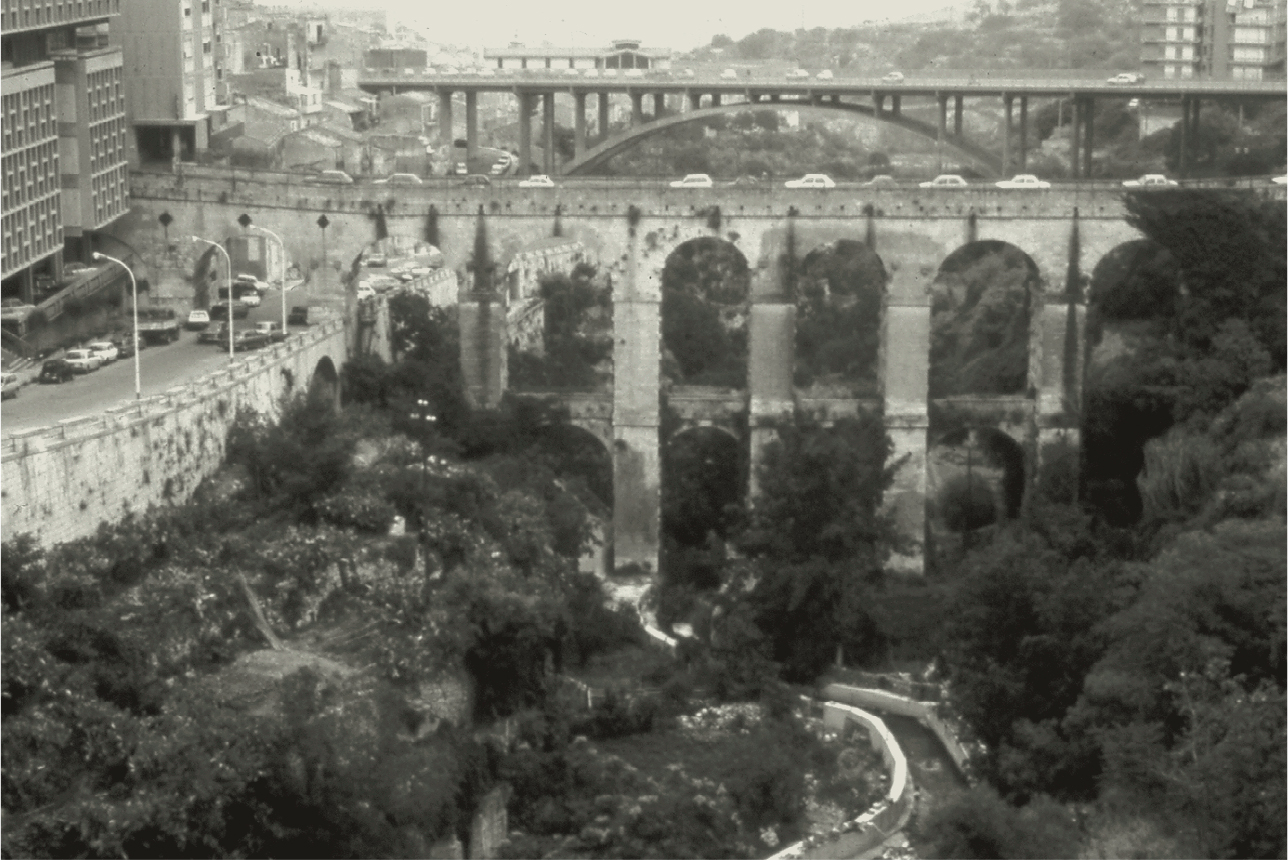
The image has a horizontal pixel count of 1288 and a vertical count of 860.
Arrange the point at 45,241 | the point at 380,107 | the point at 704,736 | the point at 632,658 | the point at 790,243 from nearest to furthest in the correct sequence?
the point at 704,736
the point at 632,658
the point at 45,241
the point at 790,243
the point at 380,107

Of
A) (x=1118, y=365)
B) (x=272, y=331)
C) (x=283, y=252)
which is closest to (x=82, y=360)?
(x=272, y=331)

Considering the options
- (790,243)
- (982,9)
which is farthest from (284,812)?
(982,9)

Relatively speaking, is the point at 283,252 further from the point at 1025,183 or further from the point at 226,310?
the point at 1025,183

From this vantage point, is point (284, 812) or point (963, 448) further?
point (963, 448)

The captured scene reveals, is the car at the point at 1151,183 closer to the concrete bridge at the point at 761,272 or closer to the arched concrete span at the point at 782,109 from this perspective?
the concrete bridge at the point at 761,272

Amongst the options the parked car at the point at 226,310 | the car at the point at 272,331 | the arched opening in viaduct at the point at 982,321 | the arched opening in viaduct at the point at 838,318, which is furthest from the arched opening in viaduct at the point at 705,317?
the car at the point at 272,331

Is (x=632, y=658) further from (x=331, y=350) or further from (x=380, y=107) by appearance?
(x=380, y=107)
